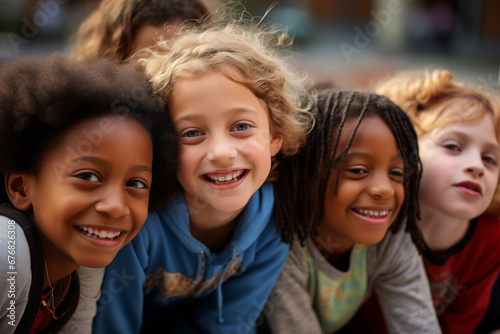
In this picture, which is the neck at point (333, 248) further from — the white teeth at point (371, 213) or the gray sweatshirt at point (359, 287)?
the white teeth at point (371, 213)

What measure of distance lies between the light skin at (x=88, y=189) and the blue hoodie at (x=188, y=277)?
0.21m

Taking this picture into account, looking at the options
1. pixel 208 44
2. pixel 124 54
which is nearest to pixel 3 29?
pixel 124 54

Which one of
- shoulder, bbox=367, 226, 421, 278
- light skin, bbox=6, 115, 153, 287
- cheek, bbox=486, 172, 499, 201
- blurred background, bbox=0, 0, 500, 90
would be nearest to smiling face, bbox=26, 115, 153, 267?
light skin, bbox=6, 115, 153, 287

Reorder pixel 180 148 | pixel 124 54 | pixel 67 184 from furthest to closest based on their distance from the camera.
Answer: pixel 124 54, pixel 180 148, pixel 67 184

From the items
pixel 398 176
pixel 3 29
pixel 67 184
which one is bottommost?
pixel 3 29

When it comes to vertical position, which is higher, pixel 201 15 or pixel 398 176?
pixel 201 15

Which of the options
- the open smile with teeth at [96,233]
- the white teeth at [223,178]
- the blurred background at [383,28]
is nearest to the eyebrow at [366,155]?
the white teeth at [223,178]

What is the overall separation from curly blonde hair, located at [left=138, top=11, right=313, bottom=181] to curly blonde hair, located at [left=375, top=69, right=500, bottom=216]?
443mm

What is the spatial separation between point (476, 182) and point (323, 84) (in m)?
0.67

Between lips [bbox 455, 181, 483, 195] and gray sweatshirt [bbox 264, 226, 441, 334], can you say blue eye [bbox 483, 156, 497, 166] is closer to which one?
lips [bbox 455, 181, 483, 195]

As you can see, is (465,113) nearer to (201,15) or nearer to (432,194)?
(432,194)

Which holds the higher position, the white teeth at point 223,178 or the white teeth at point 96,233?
the white teeth at point 223,178

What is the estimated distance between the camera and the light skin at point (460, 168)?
5.24ft

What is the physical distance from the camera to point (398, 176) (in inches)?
58.6
